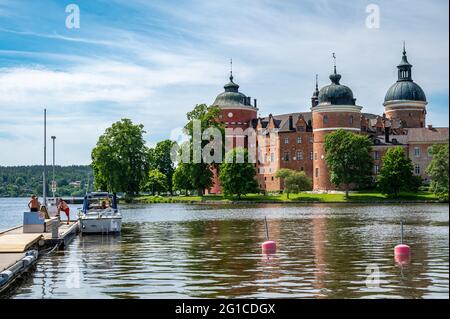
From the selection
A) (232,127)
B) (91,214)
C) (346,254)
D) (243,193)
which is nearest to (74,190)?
(232,127)

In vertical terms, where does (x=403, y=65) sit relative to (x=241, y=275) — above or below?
above

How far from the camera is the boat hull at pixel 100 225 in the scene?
3347 cm

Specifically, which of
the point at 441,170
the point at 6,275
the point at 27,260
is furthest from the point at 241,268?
the point at 441,170

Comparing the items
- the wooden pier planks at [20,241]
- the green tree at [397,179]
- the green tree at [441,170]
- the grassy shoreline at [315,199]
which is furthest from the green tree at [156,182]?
the wooden pier planks at [20,241]

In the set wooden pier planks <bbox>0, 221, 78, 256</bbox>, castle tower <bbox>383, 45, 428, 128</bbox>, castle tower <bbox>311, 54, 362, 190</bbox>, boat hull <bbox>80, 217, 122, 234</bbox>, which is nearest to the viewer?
wooden pier planks <bbox>0, 221, 78, 256</bbox>

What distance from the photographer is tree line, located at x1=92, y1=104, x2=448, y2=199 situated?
9350 centimetres

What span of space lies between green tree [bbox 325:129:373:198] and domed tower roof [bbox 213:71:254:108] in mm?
31380

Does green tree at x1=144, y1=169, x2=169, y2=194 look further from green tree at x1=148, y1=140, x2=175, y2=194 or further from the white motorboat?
the white motorboat

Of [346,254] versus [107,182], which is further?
[107,182]

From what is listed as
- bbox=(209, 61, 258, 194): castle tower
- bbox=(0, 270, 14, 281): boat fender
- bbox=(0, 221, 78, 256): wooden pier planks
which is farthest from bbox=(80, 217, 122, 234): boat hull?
bbox=(209, 61, 258, 194): castle tower

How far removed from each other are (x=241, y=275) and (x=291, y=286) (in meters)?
2.39

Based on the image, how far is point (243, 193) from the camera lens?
310ft

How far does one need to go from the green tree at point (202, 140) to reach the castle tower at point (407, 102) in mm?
40860
